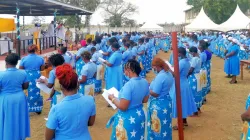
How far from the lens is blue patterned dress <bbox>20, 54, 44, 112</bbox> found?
674 cm

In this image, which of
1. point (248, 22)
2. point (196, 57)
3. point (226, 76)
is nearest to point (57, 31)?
point (226, 76)

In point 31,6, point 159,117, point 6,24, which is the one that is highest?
point 31,6

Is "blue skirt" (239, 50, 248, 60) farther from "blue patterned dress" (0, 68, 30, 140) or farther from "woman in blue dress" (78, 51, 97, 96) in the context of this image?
"blue patterned dress" (0, 68, 30, 140)

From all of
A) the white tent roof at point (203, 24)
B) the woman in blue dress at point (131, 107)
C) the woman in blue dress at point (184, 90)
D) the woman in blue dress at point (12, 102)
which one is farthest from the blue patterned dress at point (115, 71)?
the white tent roof at point (203, 24)

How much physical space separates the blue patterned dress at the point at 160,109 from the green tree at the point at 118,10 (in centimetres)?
5024

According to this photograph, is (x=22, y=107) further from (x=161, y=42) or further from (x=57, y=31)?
(x=161, y=42)

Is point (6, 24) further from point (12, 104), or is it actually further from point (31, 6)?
point (12, 104)

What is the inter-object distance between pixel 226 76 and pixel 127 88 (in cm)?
1059

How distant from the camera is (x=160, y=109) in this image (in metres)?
4.64

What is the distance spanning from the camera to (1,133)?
4.61 metres

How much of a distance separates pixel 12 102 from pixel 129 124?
1998mm

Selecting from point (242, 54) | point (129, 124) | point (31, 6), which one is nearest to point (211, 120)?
point (129, 124)

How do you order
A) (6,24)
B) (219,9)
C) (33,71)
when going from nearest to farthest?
(33,71)
(6,24)
(219,9)

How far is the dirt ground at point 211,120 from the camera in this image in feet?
20.5
